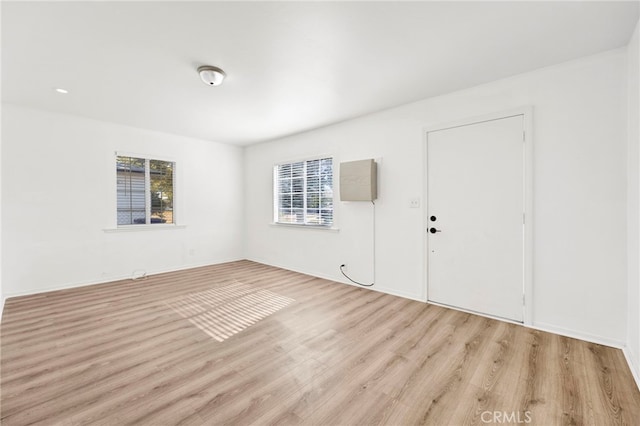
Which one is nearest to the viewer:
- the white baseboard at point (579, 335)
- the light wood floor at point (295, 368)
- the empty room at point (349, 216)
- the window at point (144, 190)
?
the light wood floor at point (295, 368)

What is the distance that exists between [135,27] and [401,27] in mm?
2046

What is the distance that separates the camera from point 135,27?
2096 millimetres

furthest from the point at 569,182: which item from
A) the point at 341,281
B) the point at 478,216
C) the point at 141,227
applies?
the point at 141,227

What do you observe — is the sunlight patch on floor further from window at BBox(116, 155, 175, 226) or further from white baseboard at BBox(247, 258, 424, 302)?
window at BBox(116, 155, 175, 226)

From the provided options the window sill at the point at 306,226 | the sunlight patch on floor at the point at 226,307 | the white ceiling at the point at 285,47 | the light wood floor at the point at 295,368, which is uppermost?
the white ceiling at the point at 285,47

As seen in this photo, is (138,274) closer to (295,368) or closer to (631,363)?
(295,368)

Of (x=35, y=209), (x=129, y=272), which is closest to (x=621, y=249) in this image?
(x=129, y=272)

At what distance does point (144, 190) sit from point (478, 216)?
5367 mm

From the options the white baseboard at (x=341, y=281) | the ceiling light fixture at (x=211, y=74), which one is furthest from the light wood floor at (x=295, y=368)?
the ceiling light fixture at (x=211, y=74)

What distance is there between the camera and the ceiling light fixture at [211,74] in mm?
2678

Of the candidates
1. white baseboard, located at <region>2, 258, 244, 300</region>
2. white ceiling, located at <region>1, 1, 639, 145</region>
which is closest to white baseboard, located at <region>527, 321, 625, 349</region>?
white ceiling, located at <region>1, 1, 639, 145</region>

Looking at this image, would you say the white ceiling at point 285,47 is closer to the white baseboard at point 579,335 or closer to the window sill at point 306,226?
the window sill at point 306,226

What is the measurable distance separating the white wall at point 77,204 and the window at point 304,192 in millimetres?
1651

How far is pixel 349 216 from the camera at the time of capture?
14.3 ft
